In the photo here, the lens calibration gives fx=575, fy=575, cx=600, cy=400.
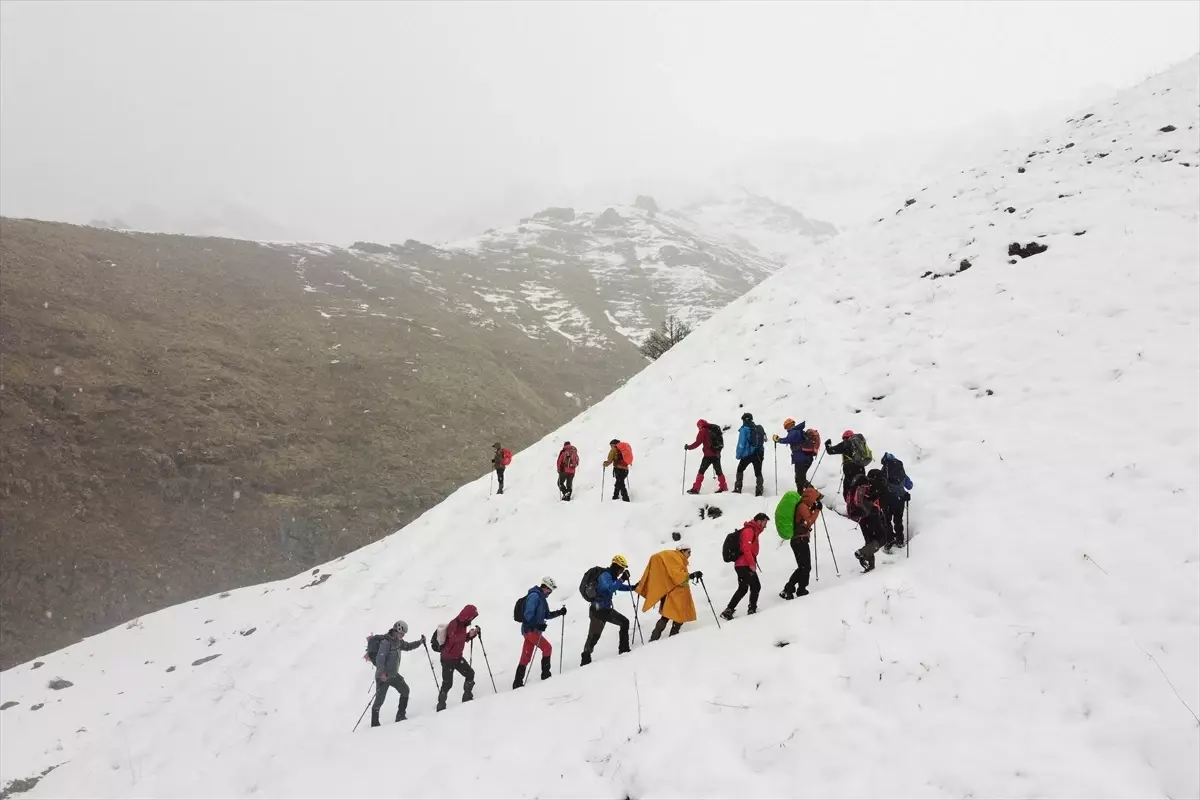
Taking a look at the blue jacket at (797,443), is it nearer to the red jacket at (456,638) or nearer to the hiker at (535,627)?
the hiker at (535,627)

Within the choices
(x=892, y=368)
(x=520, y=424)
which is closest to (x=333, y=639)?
(x=892, y=368)

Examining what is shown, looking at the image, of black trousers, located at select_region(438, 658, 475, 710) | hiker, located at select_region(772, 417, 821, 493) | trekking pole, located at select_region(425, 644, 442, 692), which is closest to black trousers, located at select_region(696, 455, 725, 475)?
hiker, located at select_region(772, 417, 821, 493)

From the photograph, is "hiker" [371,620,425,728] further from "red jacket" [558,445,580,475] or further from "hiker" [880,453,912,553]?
"hiker" [880,453,912,553]

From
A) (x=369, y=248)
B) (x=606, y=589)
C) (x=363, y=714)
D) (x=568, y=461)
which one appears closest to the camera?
(x=606, y=589)

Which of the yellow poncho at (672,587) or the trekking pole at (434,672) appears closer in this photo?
the yellow poncho at (672,587)

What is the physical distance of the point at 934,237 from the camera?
19.8 metres

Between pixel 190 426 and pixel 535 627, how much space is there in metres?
39.9

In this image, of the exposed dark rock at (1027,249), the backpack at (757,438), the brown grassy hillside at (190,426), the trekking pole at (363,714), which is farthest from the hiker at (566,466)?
the exposed dark rock at (1027,249)

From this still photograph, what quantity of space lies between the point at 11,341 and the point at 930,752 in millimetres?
54175

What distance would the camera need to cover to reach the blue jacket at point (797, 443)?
11.9m

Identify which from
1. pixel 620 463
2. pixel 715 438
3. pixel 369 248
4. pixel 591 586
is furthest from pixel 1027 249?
pixel 369 248

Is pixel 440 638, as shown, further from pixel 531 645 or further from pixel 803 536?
pixel 803 536

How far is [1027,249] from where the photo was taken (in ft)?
53.5

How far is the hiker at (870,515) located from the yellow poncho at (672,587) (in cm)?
265
